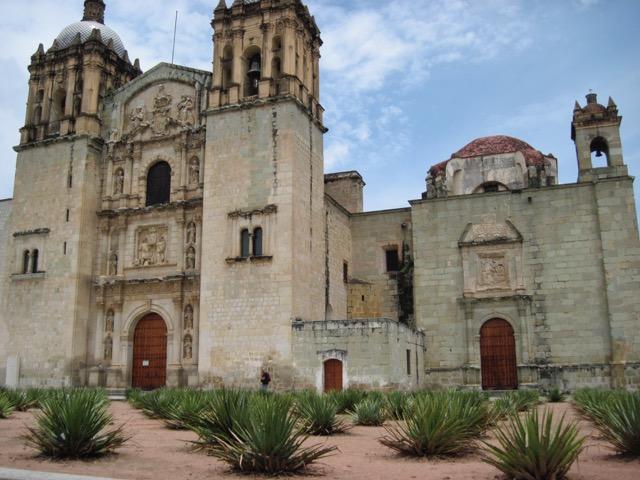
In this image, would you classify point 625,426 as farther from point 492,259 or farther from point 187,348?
point 187,348

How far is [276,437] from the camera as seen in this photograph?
290 inches

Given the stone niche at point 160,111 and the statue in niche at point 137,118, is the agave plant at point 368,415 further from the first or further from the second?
the statue in niche at point 137,118

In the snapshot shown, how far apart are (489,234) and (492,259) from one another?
3.21 ft

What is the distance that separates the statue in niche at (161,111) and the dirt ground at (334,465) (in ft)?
59.6

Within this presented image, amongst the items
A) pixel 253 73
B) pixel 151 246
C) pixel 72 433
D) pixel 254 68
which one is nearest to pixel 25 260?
pixel 151 246

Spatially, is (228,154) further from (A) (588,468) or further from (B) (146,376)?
(A) (588,468)

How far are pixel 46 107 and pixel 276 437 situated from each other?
83.6ft

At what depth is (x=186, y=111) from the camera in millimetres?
26484

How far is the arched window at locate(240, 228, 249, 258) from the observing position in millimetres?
23297

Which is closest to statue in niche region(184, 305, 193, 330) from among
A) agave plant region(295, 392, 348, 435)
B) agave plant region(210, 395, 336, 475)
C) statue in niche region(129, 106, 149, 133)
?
statue in niche region(129, 106, 149, 133)

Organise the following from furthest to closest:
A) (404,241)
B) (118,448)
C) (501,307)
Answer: (404,241) < (501,307) < (118,448)

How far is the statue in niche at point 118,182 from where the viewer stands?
26969mm

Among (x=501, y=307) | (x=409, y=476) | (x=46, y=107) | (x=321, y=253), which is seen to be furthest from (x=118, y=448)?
(x=46, y=107)

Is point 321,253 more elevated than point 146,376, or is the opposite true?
point 321,253
